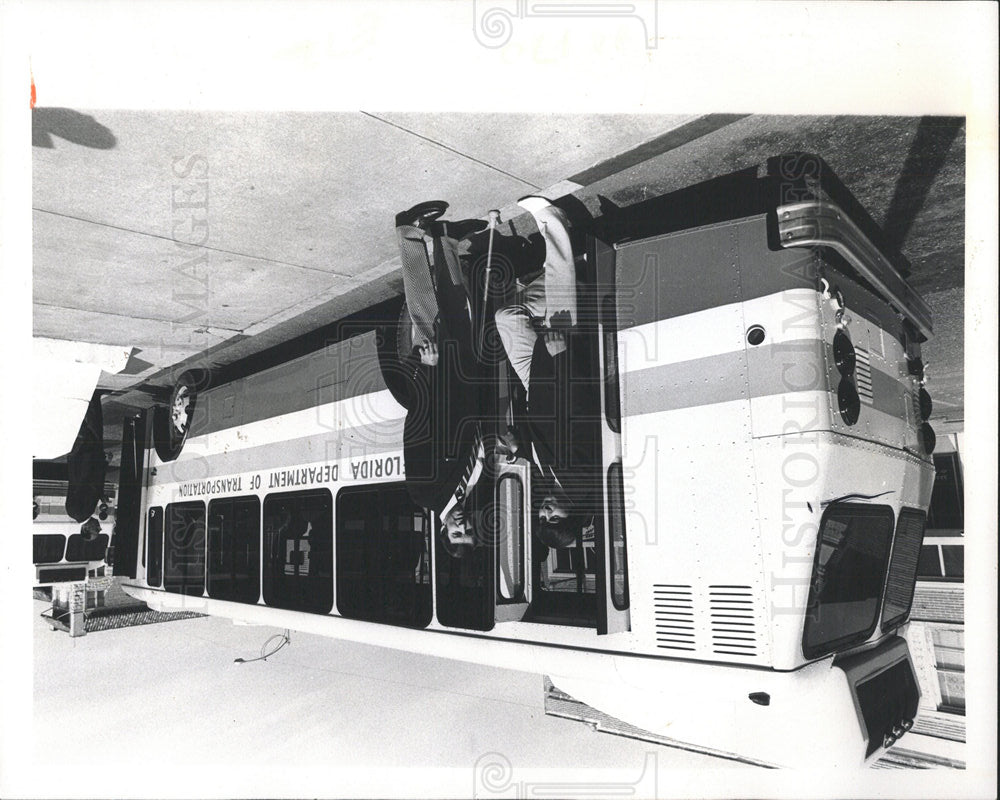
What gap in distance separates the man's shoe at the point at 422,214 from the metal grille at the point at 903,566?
1944mm

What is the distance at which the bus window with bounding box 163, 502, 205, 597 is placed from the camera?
418 centimetres

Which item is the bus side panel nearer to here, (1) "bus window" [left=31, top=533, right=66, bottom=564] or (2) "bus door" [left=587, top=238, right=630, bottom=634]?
(2) "bus door" [left=587, top=238, right=630, bottom=634]

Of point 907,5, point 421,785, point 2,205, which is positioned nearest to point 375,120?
point 2,205

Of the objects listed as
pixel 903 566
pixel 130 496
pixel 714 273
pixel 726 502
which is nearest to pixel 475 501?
pixel 726 502

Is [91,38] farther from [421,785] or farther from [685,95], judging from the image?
[421,785]

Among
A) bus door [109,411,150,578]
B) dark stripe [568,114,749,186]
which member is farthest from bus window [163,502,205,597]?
dark stripe [568,114,749,186]

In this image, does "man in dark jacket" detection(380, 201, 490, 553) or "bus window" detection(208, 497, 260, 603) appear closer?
"man in dark jacket" detection(380, 201, 490, 553)

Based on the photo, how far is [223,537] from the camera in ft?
12.8

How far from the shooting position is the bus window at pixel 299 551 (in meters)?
3.12

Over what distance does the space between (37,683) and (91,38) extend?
2.69 meters

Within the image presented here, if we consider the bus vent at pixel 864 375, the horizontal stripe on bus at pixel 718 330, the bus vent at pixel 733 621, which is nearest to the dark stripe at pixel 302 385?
the horizontal stripe on bus at pixel 718 330

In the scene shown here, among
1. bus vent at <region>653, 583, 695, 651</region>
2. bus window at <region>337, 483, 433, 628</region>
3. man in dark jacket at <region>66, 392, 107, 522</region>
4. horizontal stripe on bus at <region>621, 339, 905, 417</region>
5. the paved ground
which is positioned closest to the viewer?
horizontal stripe on bus at <region>621, 339, 905, 417</region>

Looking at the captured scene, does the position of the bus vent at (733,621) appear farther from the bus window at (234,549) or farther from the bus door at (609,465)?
the bus window at (234,549)

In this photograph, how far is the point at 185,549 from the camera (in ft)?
14.5
